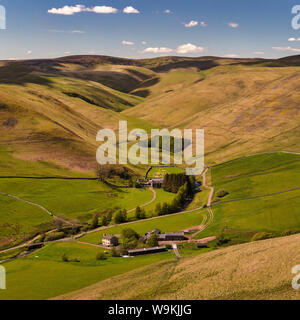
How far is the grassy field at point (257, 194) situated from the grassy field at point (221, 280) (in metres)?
27.3

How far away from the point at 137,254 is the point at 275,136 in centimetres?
11673

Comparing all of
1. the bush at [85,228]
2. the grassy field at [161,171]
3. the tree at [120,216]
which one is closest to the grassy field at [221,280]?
the bush at [85,228]

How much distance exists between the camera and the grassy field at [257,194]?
265ft

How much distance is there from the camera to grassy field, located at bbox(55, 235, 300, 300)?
38.6 m

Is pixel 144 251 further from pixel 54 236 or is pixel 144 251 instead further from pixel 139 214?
pixel 54 236

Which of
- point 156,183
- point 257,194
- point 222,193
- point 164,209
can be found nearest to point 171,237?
point 164,209

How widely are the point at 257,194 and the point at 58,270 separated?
63.8 metres

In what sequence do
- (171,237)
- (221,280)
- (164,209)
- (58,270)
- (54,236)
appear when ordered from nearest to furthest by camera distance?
(221,280), (58,270), (171,237), (54,236), (164,209)

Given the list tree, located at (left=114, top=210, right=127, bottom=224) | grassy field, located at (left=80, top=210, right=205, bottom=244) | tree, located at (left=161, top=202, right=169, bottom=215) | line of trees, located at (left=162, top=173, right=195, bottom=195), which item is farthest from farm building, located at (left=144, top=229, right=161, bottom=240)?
line of trees, located at (left=162, top=173, right=195, bottom=195)

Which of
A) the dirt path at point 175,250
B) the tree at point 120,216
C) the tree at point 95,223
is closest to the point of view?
the dirt path at point 175,250

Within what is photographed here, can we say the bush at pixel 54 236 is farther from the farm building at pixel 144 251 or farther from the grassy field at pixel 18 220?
the farm building at pixel 144 251

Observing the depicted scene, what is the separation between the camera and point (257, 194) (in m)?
105

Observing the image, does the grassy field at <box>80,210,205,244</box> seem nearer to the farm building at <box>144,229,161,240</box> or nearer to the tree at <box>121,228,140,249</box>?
the farm building at <box>144,229,161,240</box>

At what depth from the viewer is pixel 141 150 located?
176250 mm
